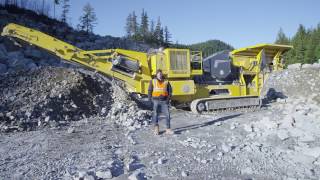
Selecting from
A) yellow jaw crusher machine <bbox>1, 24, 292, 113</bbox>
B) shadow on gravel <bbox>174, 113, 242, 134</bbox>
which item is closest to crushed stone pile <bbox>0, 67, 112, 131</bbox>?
yellow jaw crusher machine <bbox>1, 24, 292, 113</bbox>

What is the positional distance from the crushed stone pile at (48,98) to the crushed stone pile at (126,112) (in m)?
0.29

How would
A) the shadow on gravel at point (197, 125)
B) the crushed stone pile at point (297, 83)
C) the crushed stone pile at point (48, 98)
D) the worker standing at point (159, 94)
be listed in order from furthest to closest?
the crushed stone pile at point (297, 83), the crushed stone pile at point (48, 98), the shadow on gravel at point (197, 125), the worker standing at point (159, 94)

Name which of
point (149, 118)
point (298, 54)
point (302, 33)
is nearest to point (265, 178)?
point (149, 118)

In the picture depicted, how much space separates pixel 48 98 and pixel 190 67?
4734mm

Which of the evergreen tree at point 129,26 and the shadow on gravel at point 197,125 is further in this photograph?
the evergreen tree at point 129,26

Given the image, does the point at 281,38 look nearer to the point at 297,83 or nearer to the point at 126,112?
the point at 297,83

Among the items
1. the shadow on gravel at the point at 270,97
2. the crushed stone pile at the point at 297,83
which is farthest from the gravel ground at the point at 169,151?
the crushed stone pile at the point at 297,83

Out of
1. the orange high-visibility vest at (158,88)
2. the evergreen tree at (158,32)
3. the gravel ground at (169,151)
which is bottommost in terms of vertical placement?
the gravel ground at (169,151)

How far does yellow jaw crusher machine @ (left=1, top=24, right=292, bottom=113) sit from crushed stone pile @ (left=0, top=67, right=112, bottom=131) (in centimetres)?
86

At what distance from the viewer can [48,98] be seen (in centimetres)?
1019

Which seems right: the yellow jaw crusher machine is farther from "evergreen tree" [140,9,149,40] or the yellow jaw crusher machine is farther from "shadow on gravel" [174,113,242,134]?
"evergreen tree" [140,9,149,40]

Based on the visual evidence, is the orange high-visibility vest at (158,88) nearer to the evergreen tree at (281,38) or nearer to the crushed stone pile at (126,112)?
the crushed stone pile at (126,112)

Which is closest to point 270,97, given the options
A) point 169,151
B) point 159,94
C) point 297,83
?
point 297,83

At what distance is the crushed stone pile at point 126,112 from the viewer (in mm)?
9281
